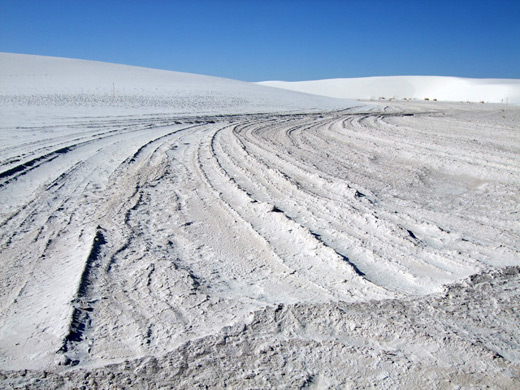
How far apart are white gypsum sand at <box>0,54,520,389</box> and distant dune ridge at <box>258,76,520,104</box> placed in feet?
203

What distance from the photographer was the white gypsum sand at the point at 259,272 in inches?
88.6

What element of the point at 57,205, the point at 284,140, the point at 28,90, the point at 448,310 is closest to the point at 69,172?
the point at 57,205

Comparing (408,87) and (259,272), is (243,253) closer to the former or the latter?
(259,272)

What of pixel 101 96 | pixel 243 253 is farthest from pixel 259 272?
pixel 101 96

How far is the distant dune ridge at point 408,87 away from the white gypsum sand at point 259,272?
6178 cm

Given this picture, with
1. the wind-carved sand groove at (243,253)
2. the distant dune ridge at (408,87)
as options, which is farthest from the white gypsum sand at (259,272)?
the distant dune ridge at (408,87)

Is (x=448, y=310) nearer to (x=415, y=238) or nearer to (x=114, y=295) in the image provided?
(x=415, y=238)

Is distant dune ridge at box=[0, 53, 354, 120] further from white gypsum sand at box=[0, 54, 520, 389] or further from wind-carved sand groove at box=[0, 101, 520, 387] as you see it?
white gypsum sand at box=[0, 54, 520, 389]

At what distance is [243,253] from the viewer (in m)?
3.64

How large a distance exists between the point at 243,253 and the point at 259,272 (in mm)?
382

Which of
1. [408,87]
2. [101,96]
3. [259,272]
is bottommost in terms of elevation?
[259,272]

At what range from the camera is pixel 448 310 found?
2705 millimetres

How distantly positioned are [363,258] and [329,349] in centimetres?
126

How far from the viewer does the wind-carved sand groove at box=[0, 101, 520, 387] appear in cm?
244
